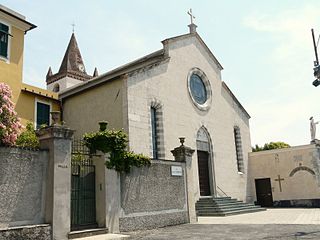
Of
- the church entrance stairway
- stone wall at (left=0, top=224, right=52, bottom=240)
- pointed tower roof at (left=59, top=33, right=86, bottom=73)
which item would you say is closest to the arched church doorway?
the church entrance stairway

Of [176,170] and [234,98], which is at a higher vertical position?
[234,98]

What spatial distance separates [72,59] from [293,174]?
88.5 ft

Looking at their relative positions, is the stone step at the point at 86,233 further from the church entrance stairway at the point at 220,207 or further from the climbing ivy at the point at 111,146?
the church entrance stairway at the point at 220,207

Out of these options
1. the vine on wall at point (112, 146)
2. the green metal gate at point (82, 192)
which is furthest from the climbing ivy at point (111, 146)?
the green metal gate at point (82, 192)

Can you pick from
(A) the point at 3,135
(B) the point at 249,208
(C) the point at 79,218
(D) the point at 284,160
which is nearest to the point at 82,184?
(C) the point at 79,218

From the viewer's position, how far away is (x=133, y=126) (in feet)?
50.6

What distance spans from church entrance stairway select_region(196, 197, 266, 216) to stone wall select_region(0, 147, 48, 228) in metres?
10.0

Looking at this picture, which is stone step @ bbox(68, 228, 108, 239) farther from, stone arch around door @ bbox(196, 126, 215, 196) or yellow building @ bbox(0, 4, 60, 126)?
stone arch around door @ bbox(196, 126, 215, 196)

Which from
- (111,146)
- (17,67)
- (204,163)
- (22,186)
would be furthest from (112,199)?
(204,163)

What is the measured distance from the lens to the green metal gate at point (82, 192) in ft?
31.1

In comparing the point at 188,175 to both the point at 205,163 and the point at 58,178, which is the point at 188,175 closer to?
the point at 58,178

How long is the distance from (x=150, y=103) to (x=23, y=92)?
6427 mm

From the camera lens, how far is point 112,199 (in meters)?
10.1

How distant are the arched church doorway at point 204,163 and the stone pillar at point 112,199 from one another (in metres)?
9.87
